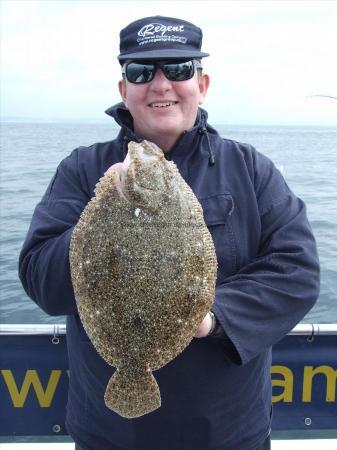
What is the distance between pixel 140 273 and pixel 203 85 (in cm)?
113

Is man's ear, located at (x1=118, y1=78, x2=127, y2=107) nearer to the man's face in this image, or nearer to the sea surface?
the man's face

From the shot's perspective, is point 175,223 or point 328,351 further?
point 328,351

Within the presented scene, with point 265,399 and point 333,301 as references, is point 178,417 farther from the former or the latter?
point 333,301

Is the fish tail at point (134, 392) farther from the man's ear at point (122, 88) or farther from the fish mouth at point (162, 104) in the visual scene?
the man's ear at point (122, 88)

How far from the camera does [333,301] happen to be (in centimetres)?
800

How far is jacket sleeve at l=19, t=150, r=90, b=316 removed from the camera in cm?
222

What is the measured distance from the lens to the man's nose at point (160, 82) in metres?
2.40

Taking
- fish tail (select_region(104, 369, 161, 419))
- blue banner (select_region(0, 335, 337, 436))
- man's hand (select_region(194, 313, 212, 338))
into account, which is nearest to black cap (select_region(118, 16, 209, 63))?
man's hand (select_region(194, 313, 212, 338))

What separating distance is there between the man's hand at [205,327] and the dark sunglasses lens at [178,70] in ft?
3.53

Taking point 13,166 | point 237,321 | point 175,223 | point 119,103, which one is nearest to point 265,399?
point 237,321

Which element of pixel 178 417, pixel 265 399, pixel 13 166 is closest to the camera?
pixel 178 417

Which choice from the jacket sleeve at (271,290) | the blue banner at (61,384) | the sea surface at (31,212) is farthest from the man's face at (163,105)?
the blue banner at (61,384)

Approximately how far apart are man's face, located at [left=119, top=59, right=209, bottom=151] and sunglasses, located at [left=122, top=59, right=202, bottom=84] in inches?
0.7

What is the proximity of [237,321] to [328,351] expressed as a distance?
5.84ft
